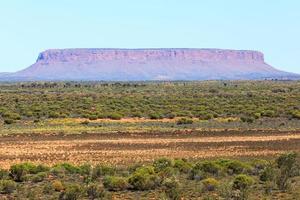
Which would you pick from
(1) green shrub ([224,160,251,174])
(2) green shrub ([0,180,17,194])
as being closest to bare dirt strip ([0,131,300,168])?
(1) green shrub ([224,160,251,174])

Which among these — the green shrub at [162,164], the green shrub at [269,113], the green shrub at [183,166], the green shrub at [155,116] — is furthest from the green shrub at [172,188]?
the green shrub at [269,113]

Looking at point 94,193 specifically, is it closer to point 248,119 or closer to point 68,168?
point 68,168

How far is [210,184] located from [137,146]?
14298 millimetres

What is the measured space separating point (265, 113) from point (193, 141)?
20.2 metres

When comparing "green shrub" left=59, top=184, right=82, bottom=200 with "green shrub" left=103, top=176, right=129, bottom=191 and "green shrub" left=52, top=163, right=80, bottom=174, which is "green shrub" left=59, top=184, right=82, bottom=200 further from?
"green shrub" left=52, top=163, right=80, bottom=174

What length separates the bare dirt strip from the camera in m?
30.7

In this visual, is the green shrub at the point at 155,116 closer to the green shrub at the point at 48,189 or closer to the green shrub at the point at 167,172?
the green shrub at the point at 167,172

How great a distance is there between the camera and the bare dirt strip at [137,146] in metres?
30.7

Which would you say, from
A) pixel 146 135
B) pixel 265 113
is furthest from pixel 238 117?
pixel 146 135

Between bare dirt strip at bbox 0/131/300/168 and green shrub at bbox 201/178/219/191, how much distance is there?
780cm

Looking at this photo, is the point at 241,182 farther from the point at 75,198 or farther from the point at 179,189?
the point at 75,198

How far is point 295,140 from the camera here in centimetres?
3791

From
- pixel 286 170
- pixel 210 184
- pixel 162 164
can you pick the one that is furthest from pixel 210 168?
pixel 210 184

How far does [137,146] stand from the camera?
3534 centimetres
